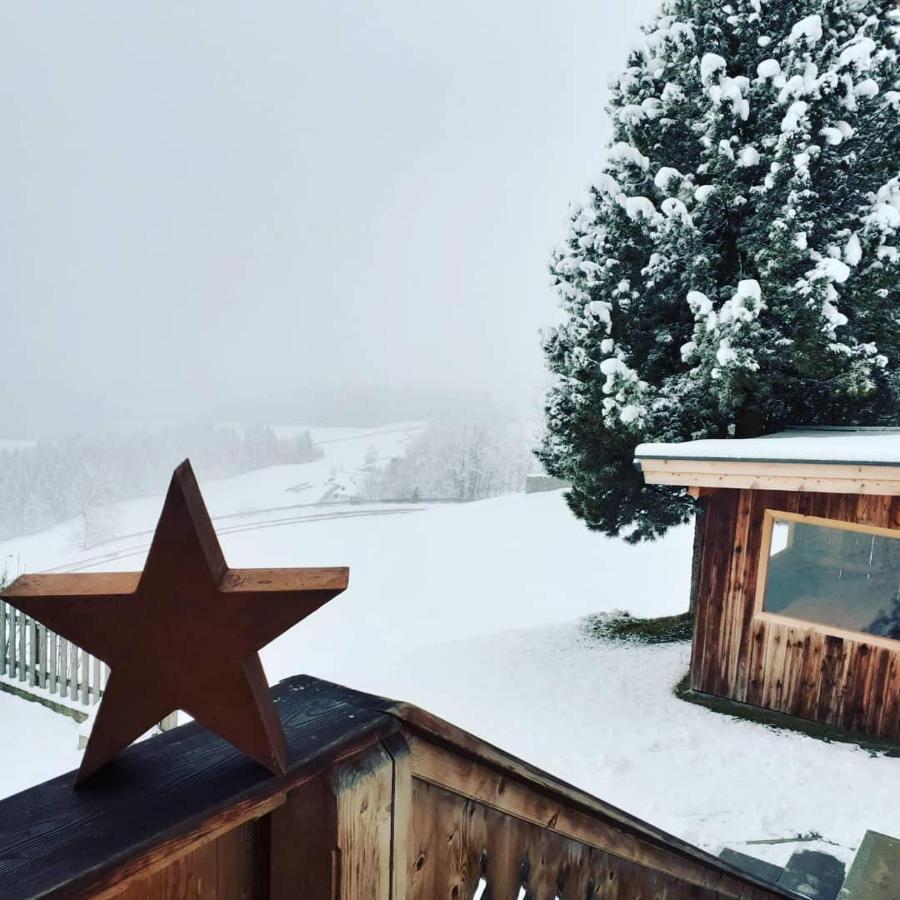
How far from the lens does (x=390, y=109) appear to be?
169 m

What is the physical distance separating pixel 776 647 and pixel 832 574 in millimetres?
951

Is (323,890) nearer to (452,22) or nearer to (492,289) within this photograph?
(492,289)

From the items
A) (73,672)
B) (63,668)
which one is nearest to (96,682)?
(73,672)

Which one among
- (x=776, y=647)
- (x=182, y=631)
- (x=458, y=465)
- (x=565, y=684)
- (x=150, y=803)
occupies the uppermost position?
(x=182, y=631)

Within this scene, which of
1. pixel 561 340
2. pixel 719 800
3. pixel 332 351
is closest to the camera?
pixel 719 800

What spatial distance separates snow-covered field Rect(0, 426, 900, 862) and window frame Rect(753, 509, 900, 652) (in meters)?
1.03

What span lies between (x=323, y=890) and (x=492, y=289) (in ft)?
409

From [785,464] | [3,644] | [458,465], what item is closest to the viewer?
[785,464]

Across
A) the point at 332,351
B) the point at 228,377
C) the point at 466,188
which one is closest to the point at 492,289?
the point at 332,351

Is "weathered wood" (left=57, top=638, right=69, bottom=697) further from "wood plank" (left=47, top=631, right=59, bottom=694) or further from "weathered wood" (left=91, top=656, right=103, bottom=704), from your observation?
"weathered wood" (left=91, top=656, right=103, bottom=704)

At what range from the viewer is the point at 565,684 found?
7742mm

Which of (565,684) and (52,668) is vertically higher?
(52,668)

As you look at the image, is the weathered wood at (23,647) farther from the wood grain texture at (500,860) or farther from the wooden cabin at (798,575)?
the wood grain texture at (500,860)

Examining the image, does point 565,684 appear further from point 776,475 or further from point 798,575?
point 776,475
